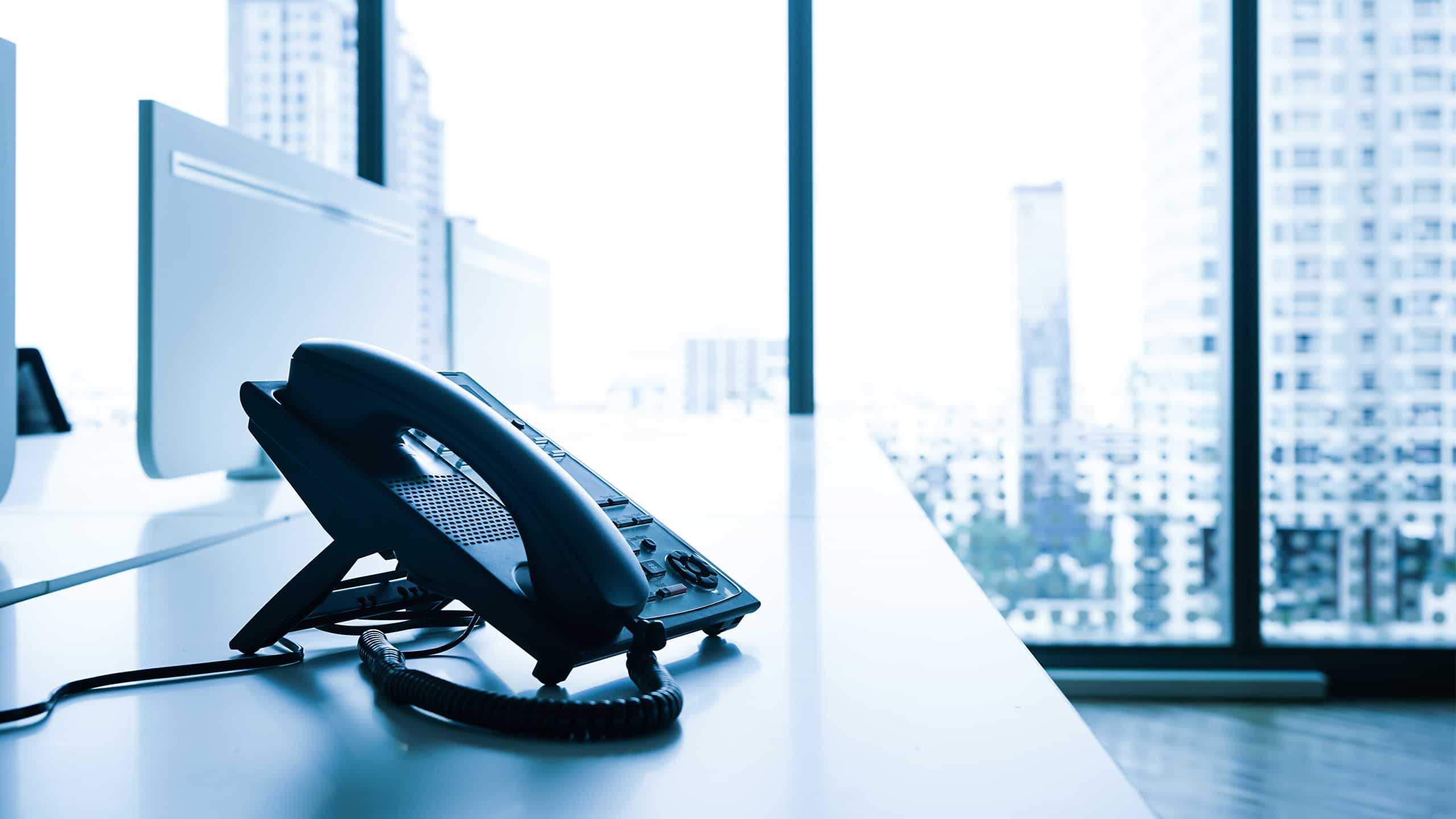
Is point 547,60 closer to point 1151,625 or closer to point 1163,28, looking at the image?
point 1163,28

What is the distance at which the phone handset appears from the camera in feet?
1.37

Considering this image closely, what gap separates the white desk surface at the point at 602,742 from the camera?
1.08ft

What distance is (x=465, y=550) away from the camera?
43 cm

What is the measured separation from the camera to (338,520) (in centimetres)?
47

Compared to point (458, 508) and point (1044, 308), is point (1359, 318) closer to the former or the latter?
point (1044, 308)

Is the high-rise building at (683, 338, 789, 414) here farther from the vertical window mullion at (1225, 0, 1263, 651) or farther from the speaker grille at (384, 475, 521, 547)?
the speaker grille at (384, 475, 521, 547)

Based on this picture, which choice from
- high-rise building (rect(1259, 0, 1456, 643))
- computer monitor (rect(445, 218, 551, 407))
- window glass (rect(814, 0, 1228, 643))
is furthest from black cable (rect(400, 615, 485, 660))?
high-rise building (rect(1259, 0, 1456, 643))

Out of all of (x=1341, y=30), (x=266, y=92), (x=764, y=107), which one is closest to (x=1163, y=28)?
(x=1341, y=30)

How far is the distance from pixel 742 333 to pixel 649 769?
2.35m

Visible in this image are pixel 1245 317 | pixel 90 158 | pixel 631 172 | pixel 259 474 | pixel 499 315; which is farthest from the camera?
pixel 631 172

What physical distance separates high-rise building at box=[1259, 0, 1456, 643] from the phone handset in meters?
2.77

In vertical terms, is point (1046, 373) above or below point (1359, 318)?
Result: below

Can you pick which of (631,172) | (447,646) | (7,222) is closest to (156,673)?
(447,646)

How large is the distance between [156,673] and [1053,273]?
2.63 m
